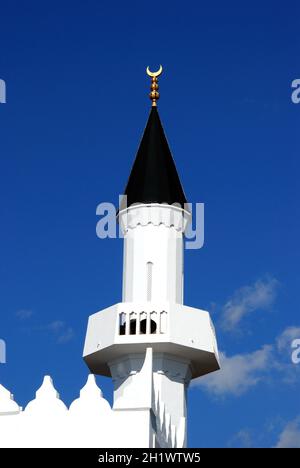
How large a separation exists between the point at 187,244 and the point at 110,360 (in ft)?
13.0

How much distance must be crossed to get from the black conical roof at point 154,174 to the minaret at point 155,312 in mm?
27

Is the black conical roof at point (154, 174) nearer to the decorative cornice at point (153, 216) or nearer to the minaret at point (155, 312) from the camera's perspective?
the minaret at point (155, 312)

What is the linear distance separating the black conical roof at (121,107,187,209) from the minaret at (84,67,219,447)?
0.09 ft

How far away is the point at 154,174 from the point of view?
30.2 meters

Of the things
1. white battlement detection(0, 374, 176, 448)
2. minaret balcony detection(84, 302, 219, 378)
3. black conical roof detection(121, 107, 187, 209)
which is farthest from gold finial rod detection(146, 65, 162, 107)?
white battlement detection(0, 374, 176, 448)

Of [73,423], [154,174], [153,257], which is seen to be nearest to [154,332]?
[153,257]

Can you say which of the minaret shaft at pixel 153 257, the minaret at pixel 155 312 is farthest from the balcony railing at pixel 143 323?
the minaret shaft at pixel 153 257

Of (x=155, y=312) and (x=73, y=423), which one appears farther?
(x=155, y=312)

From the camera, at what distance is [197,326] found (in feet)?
91.9

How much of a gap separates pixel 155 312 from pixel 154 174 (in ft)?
14.4

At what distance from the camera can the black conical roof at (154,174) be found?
29.8m

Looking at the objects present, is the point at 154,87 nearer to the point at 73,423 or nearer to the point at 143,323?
the point at 143,323

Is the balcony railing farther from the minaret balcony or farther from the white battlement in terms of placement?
the white battlement
